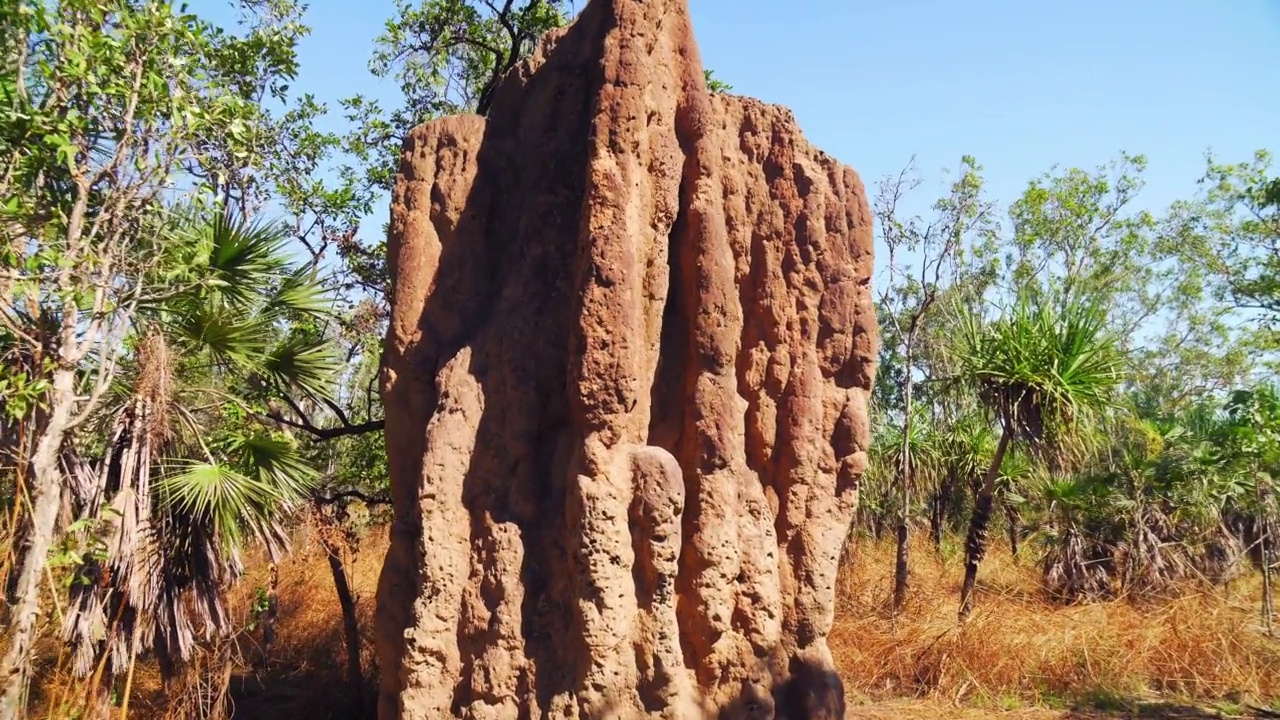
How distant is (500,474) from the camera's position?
4.72 m

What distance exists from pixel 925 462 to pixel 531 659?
11741 mm

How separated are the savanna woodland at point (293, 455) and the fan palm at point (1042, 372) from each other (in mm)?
32

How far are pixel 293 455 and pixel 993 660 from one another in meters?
6.46

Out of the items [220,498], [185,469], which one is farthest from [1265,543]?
[185,469]

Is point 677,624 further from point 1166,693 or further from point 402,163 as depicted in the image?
point 1166,693

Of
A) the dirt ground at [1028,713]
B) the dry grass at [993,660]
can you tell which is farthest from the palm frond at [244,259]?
the dirt ground at [1028,713]

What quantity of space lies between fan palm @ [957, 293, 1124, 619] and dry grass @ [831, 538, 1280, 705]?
0.69 meters

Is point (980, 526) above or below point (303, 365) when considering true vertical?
below

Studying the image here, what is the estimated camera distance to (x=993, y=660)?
847 centimetres

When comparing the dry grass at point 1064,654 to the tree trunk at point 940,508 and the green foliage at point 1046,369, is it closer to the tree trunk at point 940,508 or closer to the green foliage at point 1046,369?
the green foliage at point 1046,369

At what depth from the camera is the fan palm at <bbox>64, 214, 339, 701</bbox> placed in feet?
18.9

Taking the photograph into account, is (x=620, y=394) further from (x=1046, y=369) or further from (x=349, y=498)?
(x=1046, y=369)

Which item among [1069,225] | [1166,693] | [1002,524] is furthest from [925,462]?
[1069,225]

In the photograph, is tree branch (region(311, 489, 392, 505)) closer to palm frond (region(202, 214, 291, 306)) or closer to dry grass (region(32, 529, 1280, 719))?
dry grass (region(32, 529, 1280, 719))
